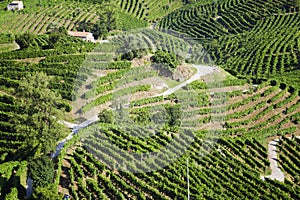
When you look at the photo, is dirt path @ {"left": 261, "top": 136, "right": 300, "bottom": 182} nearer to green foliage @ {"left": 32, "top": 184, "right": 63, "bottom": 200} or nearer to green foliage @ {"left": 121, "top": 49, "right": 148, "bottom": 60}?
green foliage @ {"left": 121, "top": 49, "right": 148, "bottom": 60}

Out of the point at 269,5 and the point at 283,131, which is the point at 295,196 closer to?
the point at 283,131

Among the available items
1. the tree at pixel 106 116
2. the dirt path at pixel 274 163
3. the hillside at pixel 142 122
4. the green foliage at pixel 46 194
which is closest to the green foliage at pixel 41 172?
the hillside at pixel 142 122

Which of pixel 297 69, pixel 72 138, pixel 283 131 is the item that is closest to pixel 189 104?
pixel 283 131

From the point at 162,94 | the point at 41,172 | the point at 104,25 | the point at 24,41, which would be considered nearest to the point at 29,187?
the point at 41,172

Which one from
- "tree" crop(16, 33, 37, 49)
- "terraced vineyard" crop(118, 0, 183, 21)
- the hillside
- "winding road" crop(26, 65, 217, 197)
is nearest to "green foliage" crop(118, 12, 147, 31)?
"terraced vineyard" crop(118, 0, 183, 21)

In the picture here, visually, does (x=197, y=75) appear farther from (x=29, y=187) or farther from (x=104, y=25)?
(x=104, y=25)

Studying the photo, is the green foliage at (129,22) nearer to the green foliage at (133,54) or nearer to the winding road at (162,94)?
the winding road at (162,94)
